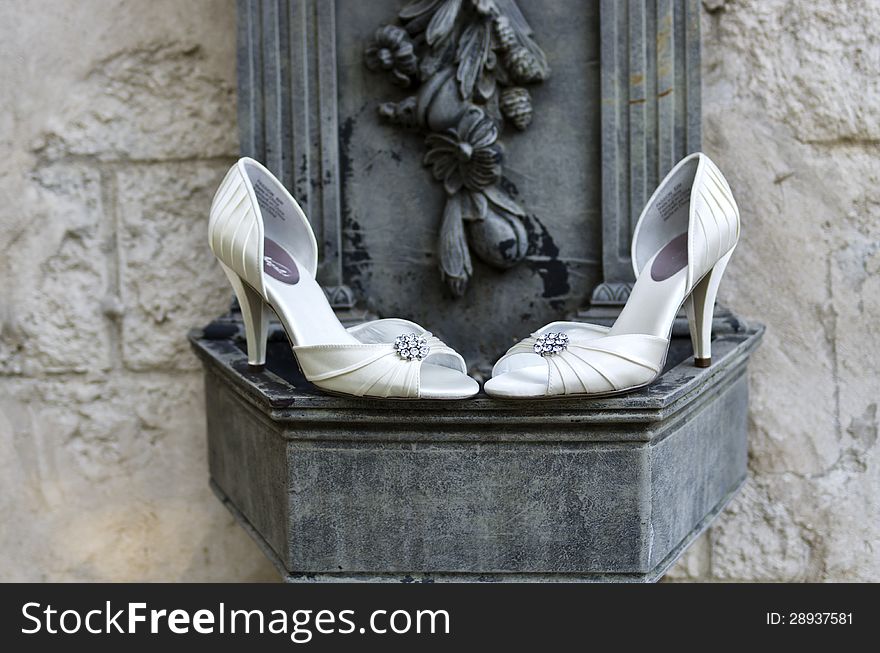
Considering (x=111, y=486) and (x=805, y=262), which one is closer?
(x=805, y=262)

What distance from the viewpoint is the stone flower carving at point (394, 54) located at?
4.75ft

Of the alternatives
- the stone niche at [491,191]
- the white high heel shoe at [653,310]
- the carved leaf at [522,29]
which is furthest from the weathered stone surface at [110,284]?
the white high heel shoe at [653,310]

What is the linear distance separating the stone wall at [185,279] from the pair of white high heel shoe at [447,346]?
32cm

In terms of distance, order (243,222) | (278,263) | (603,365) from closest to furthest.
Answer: (603,365) < (243,222) < (278,263)

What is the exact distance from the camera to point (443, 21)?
143 centimetres

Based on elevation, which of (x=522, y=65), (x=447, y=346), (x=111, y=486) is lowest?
(x=111, y=486)

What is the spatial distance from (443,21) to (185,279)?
2.22ft

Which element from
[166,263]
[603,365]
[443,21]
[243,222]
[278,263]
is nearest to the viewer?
[603,365]

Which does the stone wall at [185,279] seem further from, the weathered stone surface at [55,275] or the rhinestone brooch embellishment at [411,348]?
the rhinestone brooch embellishment at [411,348]

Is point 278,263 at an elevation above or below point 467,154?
below

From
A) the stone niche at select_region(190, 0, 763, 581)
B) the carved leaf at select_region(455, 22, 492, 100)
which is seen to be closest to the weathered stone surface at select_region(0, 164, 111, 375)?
the stone niche at select_region(190, 0, 763, 581)

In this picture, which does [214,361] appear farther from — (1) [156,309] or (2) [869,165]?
(2) [869,165]

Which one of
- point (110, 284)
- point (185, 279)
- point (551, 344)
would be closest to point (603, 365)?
point (551, 344)

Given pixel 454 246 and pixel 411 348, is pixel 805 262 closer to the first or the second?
pixel 454 246
